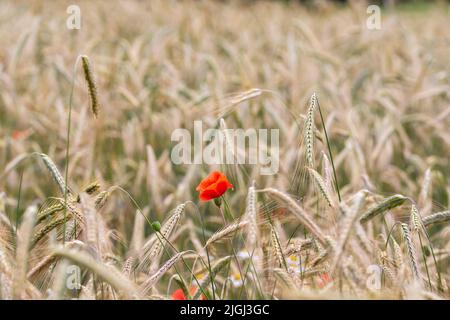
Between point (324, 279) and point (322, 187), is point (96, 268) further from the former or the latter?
point (324, 279)

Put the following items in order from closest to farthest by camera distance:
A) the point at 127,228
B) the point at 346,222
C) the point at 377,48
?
1. the point at 346,222
2. the point at 127,228
3. the point at 377,48

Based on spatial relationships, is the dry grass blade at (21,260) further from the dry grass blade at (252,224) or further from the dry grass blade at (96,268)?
the dry grass blade at (252,224)

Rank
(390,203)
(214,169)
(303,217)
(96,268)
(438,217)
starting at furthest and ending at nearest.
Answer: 1. (214,169)
2. (438,217)
3. (390,203)
4. (303,217)
5. (96,268)

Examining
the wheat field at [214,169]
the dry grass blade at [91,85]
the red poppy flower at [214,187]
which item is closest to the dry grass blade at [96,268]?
Answer: the wheat field at [214,169]

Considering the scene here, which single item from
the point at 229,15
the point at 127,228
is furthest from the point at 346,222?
the point at 229,15

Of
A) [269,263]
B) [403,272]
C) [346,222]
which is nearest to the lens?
[346,222]

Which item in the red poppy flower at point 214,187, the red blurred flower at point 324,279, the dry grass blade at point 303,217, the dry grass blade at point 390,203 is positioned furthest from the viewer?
the red poppy flower at point 214,187

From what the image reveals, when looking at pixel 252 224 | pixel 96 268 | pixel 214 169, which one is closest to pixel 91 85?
pixel 252 224
